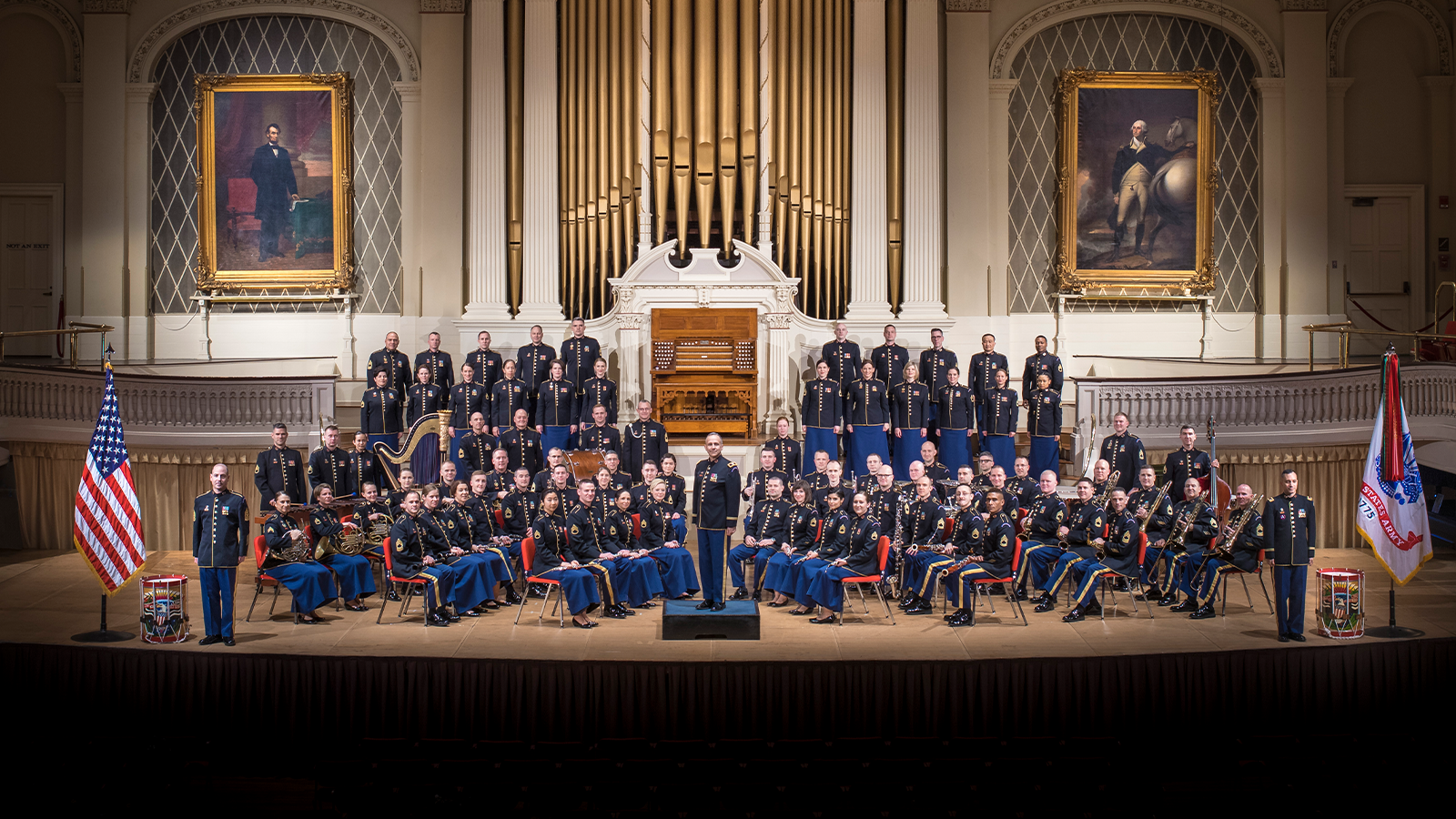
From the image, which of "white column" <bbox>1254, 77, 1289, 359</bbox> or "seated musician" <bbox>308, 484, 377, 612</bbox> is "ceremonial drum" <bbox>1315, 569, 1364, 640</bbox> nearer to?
"white column" <bbox>1254, 77, 1289, 359</bbox>

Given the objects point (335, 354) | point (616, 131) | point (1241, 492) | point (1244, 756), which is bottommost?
point (1244, 756)

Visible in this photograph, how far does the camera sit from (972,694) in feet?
27.8

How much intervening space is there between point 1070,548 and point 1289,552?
1.56m

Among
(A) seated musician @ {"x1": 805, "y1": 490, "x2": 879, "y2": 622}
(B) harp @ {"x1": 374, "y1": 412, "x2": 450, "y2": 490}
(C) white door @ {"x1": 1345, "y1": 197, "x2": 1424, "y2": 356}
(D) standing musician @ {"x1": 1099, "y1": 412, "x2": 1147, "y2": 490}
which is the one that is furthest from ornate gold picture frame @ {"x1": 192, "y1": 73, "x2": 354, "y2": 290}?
(C) white door @ {"x1": 1345, "y1": 197, "x2": 1424, "y2": 356}

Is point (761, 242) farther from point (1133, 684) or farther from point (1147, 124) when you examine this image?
point (1133, 684)

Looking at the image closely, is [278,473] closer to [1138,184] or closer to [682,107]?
[682,107]

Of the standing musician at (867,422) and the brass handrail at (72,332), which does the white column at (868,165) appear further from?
the brass handrail at (72,332)

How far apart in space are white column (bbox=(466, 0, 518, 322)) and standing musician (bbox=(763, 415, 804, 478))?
4670mm

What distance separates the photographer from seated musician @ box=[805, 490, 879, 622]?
9594 millimetres

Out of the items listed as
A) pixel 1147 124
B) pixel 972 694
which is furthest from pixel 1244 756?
pixel 1147 124

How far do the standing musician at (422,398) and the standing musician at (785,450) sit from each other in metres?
3.33

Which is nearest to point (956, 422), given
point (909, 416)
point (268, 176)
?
point (909, 416)

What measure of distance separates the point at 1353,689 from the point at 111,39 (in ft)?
47.0

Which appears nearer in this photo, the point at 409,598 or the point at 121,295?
the point at 409,598
